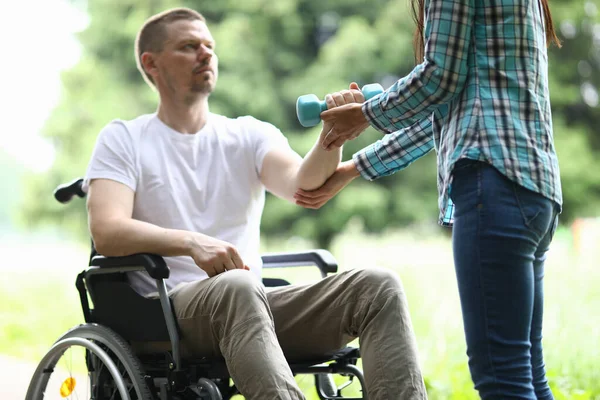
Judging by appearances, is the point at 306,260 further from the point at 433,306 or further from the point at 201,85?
the point at 433,306

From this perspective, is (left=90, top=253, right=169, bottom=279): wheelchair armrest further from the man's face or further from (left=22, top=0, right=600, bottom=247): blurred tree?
(left=22, top=0, right=600, bottom=247): blurred tree

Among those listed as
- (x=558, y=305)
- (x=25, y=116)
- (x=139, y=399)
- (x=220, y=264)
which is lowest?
(x=558, y=305)

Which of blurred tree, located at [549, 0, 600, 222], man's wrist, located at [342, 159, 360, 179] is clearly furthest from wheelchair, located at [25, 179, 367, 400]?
blurred tree, located at [549, 0, 600, 222]

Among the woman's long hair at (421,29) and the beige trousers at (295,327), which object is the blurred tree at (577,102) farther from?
the woman's long hair at (421,29)

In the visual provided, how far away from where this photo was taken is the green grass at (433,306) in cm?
311

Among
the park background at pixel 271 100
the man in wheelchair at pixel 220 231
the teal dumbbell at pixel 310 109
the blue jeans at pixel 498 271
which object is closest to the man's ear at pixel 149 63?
the man in wheelchair at pixel 220 231

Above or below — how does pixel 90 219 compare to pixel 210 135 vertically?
below

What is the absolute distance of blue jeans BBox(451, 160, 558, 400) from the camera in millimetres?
1364

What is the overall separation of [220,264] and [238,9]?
19.1 ft

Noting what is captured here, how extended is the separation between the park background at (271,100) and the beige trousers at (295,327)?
394 cm

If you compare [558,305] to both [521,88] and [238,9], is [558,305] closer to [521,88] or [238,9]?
[521,88]

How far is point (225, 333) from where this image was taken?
1.80 m

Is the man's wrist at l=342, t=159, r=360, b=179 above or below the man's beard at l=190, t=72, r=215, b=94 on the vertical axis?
below

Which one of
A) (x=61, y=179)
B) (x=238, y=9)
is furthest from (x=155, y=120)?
(x=61, y=179)
